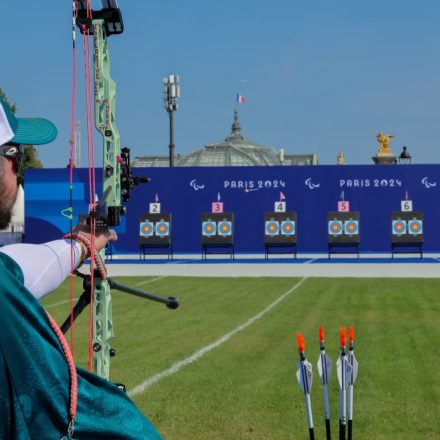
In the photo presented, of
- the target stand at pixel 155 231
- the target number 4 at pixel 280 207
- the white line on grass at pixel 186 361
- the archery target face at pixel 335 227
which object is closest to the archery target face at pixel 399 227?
the archery target face at pixel 335 227

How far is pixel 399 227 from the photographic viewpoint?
27188 millimetres

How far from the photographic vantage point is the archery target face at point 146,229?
27434 mm

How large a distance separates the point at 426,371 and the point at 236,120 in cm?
9260

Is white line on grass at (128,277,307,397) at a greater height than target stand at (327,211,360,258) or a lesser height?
lesser

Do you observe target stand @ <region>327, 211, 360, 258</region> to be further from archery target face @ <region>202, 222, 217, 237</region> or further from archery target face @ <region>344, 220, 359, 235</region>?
archery target face @ <region>202, 222, 217, 237</region>

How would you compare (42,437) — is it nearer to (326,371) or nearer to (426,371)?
(326,371)

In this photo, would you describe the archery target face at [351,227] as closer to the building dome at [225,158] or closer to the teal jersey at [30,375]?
the teal jersey at [30,375]

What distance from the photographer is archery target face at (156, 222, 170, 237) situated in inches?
1078

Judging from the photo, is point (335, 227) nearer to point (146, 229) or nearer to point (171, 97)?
point (146, 229)

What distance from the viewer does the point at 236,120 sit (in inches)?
3873

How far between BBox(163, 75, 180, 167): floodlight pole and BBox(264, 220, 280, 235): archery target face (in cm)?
879

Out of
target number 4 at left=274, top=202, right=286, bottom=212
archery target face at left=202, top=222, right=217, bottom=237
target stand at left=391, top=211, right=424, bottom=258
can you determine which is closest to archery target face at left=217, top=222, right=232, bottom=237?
archery target face at left=202, top=222, right=217, bottom=237

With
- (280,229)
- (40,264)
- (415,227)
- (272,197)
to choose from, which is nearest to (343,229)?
(280,229)

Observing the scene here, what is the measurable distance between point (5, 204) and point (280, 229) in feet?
85.2
